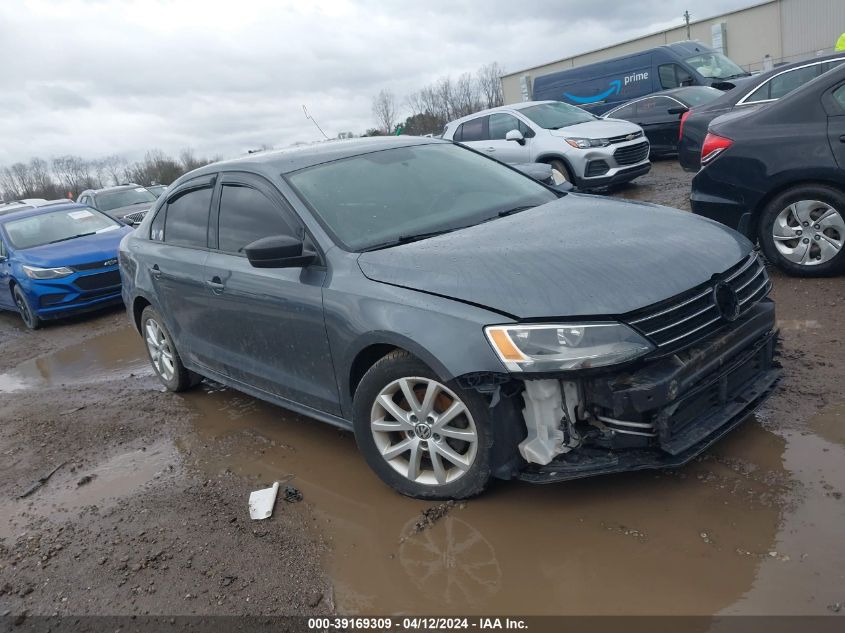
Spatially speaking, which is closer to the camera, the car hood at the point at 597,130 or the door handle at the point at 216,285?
the door handle at the point at 216,285

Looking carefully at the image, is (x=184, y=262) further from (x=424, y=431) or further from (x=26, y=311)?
(x=26, y=311)

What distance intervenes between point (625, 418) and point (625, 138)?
919cm

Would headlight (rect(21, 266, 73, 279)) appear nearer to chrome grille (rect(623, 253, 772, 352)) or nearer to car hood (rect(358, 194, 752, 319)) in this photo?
car hood (rect(358, 194, 752, 319))

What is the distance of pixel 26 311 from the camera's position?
381 inches

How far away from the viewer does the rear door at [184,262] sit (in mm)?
4625

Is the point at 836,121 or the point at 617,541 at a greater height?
the point at 836,121

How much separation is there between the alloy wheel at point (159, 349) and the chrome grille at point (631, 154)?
7759 mm

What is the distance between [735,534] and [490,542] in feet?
3.20

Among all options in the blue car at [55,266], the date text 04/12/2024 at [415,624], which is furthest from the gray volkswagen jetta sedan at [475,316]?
the blue car at [55,266]

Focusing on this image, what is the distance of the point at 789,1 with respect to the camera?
115 feet

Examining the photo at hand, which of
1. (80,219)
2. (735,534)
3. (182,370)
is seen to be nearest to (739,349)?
(735,534)

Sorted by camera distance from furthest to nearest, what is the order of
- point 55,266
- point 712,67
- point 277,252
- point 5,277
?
point 712,67
point 5,277
point 55,266
point 277,252

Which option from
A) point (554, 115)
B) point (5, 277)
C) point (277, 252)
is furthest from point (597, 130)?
point (5, 277)

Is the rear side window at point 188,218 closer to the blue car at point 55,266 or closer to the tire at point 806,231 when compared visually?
the blue car at point 55,266
